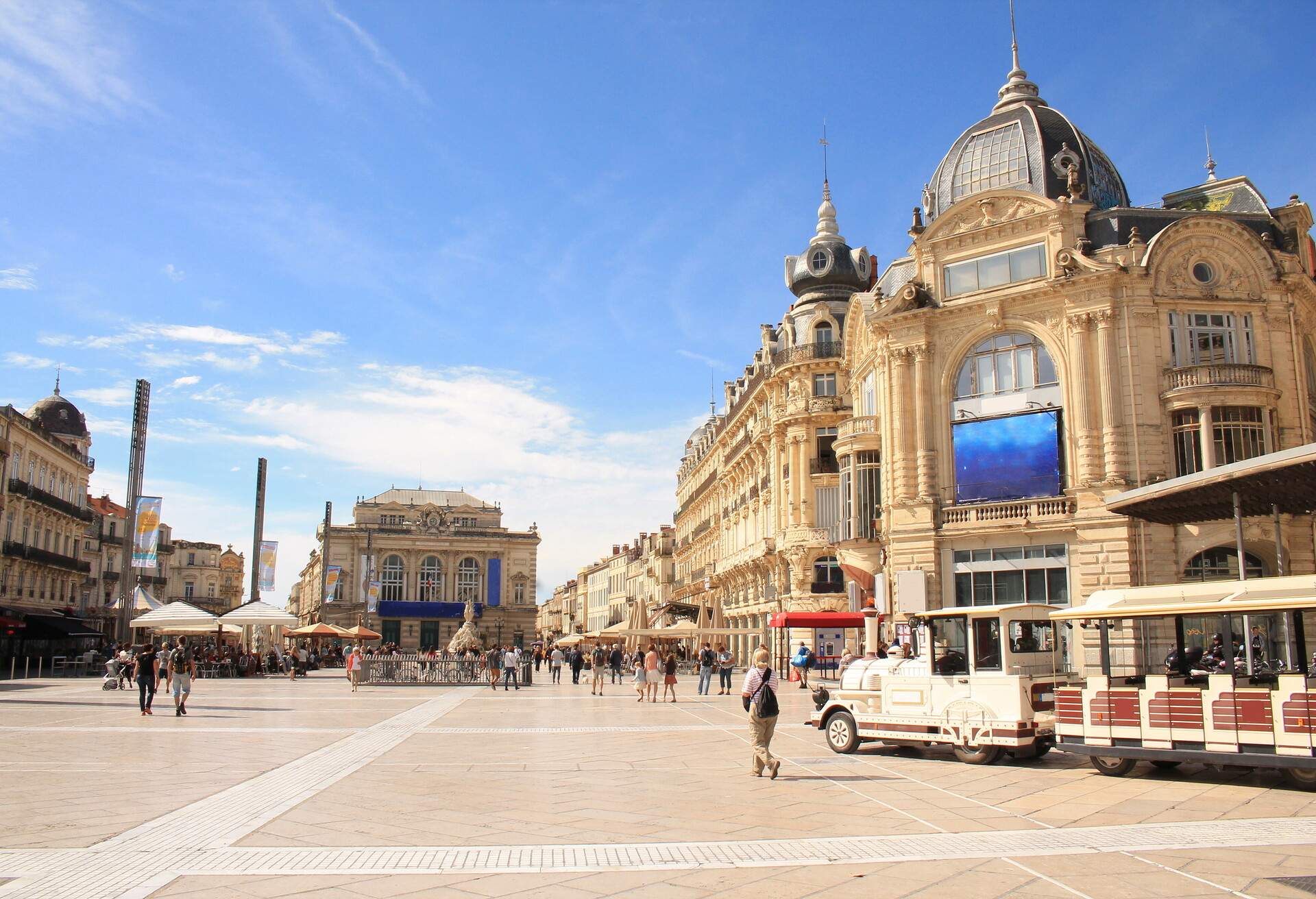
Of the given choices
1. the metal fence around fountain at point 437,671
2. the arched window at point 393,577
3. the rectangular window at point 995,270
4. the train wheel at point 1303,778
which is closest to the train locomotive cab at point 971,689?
the train wheel at point 1303,778

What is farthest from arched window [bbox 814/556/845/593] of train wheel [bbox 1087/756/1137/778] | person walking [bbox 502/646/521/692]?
train wheel [bbox 1087/756/1137/778]

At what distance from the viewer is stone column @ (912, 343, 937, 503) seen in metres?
30.3

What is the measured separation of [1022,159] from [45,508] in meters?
45.9

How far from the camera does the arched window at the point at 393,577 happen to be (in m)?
96.5

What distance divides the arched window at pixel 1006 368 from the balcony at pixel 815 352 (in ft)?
38.7

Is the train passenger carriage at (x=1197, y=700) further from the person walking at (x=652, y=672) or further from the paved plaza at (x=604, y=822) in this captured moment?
the person walking at (x=652, y=672)

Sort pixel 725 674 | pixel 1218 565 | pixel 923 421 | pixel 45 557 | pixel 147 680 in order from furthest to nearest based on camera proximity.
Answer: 1. pixel 45 557
2. pixel 725 674
3. pixel 923 421
4. pixel 1218 565
5. pixel 147 680

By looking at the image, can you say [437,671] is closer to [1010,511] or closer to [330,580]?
[1010,511]

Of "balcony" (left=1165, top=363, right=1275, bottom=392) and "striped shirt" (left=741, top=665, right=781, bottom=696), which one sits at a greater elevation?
"balcony" (left=1165, top=363, right=1275, bottom=392)

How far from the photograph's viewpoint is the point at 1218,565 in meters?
26.6

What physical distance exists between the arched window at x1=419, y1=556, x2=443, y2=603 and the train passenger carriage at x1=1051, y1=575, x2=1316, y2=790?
8813cm

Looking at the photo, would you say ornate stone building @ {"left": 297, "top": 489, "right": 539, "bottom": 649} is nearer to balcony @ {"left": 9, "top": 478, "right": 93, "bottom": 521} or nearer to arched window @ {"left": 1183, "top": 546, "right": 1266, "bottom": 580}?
balcony @ {"left": 9, "top": 478, "right": 93, "bottom": 521}

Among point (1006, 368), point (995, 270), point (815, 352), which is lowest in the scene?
point (1006, 368)

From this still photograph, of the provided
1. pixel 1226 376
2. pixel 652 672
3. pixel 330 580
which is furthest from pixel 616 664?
pixel 330 580
